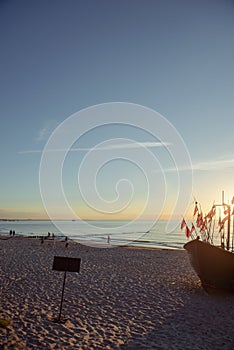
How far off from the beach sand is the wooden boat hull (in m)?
0.49

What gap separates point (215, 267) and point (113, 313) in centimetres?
531

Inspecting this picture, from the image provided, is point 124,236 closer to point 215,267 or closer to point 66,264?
point 215,267

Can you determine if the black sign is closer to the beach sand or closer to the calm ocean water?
the beach sand

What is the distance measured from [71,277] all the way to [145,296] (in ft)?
15.7

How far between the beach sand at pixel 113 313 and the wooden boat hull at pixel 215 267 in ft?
1.59

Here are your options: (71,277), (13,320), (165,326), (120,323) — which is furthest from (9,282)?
(165,326)

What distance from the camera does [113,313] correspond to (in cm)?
959

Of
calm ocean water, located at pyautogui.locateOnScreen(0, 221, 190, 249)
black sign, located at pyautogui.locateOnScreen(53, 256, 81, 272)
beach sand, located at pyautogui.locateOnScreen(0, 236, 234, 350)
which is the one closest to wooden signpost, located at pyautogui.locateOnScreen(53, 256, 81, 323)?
black sign, located at pyautogui.locateOnScreen(53, 256, 81, 272)

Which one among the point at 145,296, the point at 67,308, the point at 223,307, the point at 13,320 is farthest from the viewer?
the point at 145,296

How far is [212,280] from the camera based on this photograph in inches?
516

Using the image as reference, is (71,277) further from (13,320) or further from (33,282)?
(13,320)

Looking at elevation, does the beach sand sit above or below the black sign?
below

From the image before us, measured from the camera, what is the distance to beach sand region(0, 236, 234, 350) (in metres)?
7.17

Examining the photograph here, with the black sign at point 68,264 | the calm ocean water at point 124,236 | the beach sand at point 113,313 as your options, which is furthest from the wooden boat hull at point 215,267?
the calm ocean water at point 124,236
